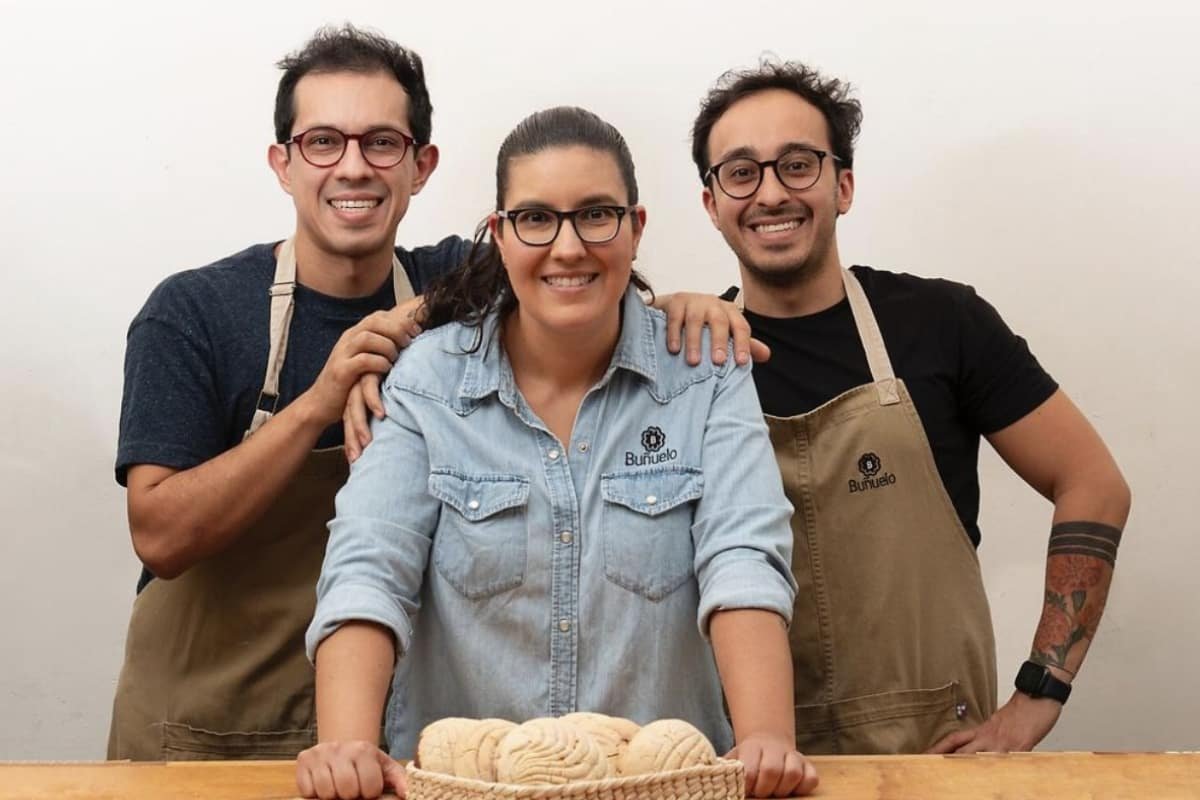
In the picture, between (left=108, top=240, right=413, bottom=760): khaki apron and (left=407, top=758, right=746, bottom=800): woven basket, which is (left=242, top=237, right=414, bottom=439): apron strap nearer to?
(left=108, top=240, right=413, bottom=760): khaki apron

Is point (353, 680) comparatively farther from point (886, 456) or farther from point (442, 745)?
point (886, 456)

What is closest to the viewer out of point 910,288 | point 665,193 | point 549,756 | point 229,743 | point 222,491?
point 549,756

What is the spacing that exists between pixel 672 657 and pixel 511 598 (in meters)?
0.21

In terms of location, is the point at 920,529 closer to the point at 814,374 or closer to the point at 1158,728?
the point at 814,374

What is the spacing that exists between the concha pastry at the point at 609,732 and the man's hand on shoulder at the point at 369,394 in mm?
594

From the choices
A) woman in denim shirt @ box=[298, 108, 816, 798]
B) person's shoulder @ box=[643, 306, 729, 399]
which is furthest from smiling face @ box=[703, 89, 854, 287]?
woman in denim shirt @ box=[298, 108, 816, 798]

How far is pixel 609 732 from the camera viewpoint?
1389 mm

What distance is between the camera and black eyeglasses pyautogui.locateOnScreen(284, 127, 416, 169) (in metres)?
2.27

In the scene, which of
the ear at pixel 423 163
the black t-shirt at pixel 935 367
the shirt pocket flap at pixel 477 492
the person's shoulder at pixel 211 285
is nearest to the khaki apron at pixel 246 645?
the person's shoulder at pixel 211 285

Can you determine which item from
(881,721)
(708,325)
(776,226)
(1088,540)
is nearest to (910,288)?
(776,226)

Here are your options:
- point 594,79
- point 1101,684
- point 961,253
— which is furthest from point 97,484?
point 1101,684

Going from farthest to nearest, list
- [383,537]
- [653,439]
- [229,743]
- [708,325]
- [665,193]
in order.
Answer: [665,193], [229,743], [708,325], [653,439], [383,537]

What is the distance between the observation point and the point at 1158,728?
2920mm

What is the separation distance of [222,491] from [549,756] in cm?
95
